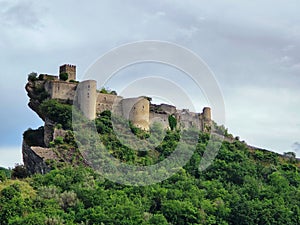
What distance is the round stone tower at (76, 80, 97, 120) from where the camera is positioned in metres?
67.9

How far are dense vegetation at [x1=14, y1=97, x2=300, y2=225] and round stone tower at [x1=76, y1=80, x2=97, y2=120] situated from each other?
3.85 feet

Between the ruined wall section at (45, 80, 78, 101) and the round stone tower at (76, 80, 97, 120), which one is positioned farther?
the ruined wall section at (45, 80, 78, 101)

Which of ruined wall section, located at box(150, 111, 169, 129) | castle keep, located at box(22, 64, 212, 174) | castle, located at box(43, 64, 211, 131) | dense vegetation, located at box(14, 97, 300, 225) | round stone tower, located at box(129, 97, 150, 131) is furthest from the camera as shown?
ruined wall section, located at box(150, 111, 169, 129)

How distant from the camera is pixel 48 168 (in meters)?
61.6

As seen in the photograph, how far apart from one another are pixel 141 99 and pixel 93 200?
1554cm

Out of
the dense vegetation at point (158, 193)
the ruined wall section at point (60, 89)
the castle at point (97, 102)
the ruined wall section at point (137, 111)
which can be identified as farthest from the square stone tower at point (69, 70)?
the dense vegetation at point (158, 193)

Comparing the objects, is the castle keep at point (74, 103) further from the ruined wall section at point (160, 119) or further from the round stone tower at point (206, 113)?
the round stone tower at point (206, 113)

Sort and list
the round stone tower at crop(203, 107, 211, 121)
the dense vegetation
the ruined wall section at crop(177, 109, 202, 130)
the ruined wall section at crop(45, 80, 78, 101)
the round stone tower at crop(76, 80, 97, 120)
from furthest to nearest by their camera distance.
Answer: the round stone tower at crop(203, 107, 211, 121) < the ruined wall section at crop(177, 109, 202, 130) < the ruined wall section at crop(45, 80, 78, 101) < the round stone tower at crop(76, 80, 97, 120) < the dense vegetation

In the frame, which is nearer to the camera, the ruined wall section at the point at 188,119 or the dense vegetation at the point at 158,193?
the dense vegetation at the point at 158,193

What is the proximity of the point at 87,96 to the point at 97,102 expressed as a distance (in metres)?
1.34

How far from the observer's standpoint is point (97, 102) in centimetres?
6925

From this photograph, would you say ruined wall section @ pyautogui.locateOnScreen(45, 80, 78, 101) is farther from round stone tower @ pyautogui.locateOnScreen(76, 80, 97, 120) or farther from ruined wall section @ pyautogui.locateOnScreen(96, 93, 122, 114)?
ruined wall section @ pyautogui.locateOnScreen(96, 93, 122, 114)

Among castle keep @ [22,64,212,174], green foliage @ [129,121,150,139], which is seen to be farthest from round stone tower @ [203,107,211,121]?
green foliage @ [129,121,150,139]

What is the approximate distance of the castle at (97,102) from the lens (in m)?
68.2
